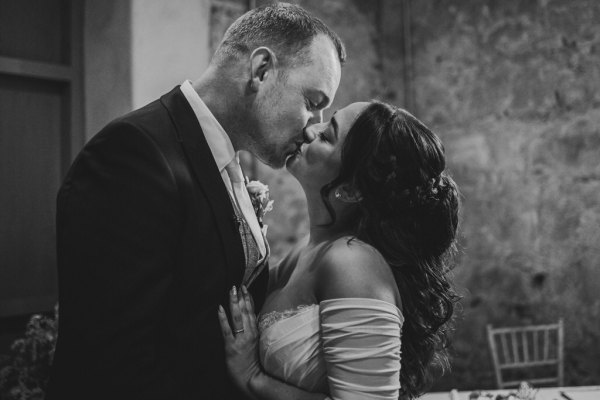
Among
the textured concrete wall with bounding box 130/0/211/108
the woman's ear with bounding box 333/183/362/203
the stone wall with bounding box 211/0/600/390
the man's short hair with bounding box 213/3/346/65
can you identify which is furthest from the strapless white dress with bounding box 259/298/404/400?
the stone wall with bounding box 211/0/600/390

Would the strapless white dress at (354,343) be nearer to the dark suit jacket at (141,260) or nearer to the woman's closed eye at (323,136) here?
the dark suit jacket at (141,260)

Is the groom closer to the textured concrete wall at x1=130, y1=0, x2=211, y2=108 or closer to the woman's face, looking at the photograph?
the woman's face

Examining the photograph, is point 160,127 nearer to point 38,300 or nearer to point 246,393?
point 246,393

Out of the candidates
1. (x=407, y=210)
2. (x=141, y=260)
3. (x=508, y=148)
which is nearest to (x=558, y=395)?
(x=407, y=210)

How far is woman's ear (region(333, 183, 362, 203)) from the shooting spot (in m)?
1.76

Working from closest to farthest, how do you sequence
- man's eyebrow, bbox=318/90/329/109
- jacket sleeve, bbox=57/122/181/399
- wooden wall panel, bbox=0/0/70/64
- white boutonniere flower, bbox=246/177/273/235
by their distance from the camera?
jacket sleeve, bbox=57/122/181/399
man's eyebrow, bbox=318/90/329/109
white boutonniere flower, bbox=246/177/273/235
wooden wall panel, bbox=0/0/70/64

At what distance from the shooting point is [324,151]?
1803mm

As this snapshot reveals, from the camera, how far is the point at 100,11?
2934 mm

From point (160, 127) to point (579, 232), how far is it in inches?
138

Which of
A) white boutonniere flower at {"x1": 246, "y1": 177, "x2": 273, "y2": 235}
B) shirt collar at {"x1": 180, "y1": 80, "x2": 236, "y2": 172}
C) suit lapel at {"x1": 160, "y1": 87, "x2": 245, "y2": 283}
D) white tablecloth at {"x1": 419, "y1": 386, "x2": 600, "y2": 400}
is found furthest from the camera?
white tablecloth at {"x1": 419, "y1": 386, "x2": 600, "y2": 400}

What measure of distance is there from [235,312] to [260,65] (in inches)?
27.1

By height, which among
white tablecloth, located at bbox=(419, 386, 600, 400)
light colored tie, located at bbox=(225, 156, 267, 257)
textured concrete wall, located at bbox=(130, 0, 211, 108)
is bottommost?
white tablecloth, located at bbox=(419, 386, 600, 400)

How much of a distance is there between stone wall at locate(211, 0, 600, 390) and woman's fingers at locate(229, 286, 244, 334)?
2.26m

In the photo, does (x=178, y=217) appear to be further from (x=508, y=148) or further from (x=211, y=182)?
(x=508, y=148)
